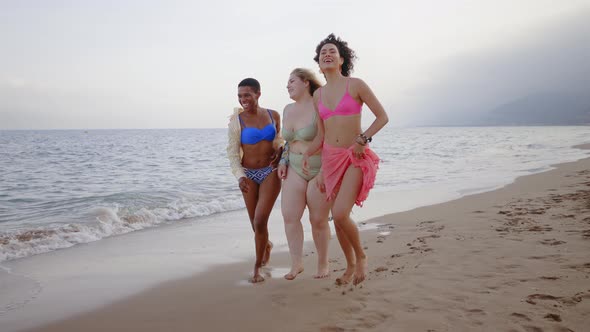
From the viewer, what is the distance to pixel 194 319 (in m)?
3.37

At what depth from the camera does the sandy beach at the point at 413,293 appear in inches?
119

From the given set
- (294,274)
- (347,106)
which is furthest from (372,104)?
(294,274)

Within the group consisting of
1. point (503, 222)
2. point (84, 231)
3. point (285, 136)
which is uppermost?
point (285, 136)

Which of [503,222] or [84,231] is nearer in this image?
[503,222]

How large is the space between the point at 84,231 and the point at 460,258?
5.74m

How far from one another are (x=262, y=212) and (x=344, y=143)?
108 centimetres

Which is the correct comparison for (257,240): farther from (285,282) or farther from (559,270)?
(559,270)

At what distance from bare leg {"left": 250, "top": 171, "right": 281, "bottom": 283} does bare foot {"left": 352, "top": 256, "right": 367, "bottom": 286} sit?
3.08 ft

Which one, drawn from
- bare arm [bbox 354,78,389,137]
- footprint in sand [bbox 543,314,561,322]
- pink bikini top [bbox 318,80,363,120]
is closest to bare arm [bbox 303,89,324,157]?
A: pink bikini top [bbox 318,80,363,120]

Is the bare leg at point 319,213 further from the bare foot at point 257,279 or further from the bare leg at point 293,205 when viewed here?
the bare foot at point 257,279

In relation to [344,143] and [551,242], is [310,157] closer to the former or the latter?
[344,143]

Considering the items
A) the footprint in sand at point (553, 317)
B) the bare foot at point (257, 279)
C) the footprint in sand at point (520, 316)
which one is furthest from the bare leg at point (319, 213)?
the footprint in sand at point (553, 317)

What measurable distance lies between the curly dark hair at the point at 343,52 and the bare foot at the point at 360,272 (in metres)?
1.68

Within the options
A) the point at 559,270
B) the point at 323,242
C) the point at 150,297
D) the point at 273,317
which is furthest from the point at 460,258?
the point at 150,297
